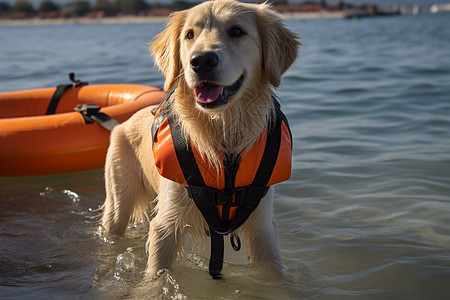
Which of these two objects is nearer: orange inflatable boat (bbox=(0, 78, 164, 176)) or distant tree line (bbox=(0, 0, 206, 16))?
orange inflatable boat (bbox=(0, 78, 164, 176))

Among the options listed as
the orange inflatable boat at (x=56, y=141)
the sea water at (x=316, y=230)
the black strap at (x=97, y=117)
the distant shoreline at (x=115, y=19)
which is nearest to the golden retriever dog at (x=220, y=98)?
the sea water at (x=316, y=230)

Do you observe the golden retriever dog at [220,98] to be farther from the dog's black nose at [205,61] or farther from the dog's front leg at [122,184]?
the dog's front leg at [122,184]

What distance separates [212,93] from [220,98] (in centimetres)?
6

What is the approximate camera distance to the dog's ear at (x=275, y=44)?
344 centimetres

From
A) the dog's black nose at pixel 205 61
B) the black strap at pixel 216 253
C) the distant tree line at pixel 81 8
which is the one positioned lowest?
the black strap at pixel 216 253

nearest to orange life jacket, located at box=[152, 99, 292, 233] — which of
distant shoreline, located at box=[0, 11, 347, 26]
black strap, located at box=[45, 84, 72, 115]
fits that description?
black strap, located at box=[45, 84, 72, 115]

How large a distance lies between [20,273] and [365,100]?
785 centimetres

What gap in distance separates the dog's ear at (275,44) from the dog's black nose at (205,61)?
1.78ft

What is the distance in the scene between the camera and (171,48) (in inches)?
143

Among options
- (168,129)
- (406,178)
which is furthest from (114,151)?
(406,178)

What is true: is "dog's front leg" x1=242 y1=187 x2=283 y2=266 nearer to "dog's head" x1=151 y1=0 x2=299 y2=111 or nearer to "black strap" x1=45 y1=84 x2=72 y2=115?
"dog's head" x1=151 y1=0 x2=299 y2=111

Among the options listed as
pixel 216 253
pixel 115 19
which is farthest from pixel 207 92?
pixel 115 19

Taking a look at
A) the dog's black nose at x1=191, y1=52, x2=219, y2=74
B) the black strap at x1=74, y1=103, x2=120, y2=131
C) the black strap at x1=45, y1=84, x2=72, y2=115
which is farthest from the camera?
the black strap at x1=45, y1=84, x2=72, y2=115

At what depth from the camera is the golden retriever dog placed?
322 centimetres
